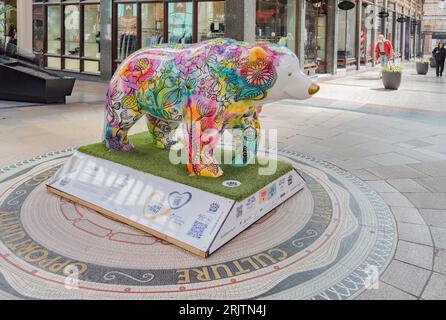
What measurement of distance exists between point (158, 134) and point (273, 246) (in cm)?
197

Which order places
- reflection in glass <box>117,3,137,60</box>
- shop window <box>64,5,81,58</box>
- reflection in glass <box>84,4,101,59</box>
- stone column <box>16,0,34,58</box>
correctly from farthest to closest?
shop window <box>64,5,81,58</box> → reflection in glass <box>84,4,101,59</box> → reflection in glass <box>117,3,137,60</box> → stone column <box>16,0,34,58</box>

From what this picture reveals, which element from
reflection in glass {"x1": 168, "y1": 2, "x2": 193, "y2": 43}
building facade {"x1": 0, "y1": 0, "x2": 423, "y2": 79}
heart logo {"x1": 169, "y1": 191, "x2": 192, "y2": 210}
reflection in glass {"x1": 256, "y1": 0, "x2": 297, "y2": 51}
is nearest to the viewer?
heart logo {"x1": 169, "y1": 191, "x2": 192, "y2": 210}

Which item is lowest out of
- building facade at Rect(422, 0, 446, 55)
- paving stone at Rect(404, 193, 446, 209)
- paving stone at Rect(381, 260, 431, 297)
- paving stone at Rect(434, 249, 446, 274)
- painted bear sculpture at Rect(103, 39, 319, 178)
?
paving stone at Rect(381, 260, 431, 297)

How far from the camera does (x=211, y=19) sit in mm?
12562

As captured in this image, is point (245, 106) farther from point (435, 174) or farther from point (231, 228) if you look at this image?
point (435, 174)

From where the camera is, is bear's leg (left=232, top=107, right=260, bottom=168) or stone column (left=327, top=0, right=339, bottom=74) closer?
bear's leg (left=232, top=107, right=260, bottom=168)

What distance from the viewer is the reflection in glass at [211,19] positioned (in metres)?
12.4

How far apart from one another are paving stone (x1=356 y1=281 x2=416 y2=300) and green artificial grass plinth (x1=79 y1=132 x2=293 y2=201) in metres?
1.06

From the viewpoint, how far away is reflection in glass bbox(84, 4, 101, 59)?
1496 centimetres

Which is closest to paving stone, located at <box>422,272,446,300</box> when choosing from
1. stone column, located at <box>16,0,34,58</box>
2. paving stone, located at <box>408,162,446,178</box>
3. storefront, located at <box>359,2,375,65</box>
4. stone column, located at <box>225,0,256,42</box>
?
paving stone, located at <box>408,162,446,178</box>

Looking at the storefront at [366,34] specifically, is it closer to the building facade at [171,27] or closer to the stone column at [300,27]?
the building facade at [171,27]

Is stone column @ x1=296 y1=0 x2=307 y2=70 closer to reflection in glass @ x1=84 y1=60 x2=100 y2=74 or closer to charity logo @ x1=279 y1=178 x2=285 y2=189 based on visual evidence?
reflection in glass @ x1=84 y1=60 x2=100 y2=74

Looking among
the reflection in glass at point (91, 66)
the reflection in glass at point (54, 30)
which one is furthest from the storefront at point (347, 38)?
the reflection in glass at point (54, 30)
